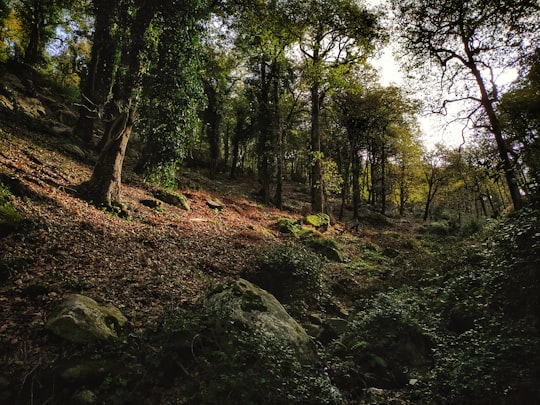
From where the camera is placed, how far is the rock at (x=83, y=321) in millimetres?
4457

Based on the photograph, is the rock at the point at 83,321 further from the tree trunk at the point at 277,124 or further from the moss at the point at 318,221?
the tree trunk at the point at 277,124

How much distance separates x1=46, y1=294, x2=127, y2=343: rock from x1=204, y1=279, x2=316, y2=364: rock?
5.11 feet

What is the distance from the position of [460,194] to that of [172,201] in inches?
1657

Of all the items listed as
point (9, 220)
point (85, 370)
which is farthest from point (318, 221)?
point (85, 370)

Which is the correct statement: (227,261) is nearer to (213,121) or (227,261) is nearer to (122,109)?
(122,109)

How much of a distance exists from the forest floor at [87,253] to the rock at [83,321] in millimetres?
193

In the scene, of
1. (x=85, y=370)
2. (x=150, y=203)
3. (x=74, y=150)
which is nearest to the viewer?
(x=85, y=370)

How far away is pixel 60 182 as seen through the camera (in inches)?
400

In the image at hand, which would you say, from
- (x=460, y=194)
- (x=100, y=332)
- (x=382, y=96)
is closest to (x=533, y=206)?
(x=100, y=332)

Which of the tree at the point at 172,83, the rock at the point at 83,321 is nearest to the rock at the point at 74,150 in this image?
the tree at the point at 172,83

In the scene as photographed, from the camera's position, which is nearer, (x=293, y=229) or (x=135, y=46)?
(x=135, y=46)

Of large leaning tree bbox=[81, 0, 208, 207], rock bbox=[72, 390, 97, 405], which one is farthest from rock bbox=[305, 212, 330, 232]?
rock bbox=[72, 390, 97, 405]

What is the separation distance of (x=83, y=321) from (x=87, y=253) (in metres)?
2.85

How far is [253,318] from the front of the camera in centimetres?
557
